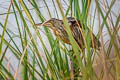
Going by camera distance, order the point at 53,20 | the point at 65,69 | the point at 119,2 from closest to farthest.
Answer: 1. the point at 53,20
2. the point at 65,69
3. the point at 119,2

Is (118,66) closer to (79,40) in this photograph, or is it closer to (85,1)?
(79,40)

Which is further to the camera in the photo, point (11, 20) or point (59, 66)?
point (11, 20)

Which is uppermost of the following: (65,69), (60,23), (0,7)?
(0,7)

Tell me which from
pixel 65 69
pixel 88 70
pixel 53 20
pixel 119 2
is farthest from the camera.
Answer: pixel 119 2

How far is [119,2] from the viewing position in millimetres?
934

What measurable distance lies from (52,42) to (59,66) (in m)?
0.06

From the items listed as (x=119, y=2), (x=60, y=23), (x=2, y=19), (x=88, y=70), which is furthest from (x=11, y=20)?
Answer: (x=88, y=70)

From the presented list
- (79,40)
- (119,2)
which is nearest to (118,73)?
(79,40)

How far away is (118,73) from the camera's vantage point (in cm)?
37

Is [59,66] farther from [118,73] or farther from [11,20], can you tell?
[11,20]

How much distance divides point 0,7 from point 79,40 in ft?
1.81

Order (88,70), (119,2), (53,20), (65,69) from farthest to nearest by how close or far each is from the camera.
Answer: (119,2) < (65,69) < (53,20) < (88,70)

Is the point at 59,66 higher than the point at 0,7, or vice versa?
the point at 0,7

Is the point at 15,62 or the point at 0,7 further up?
the point at 0,7
